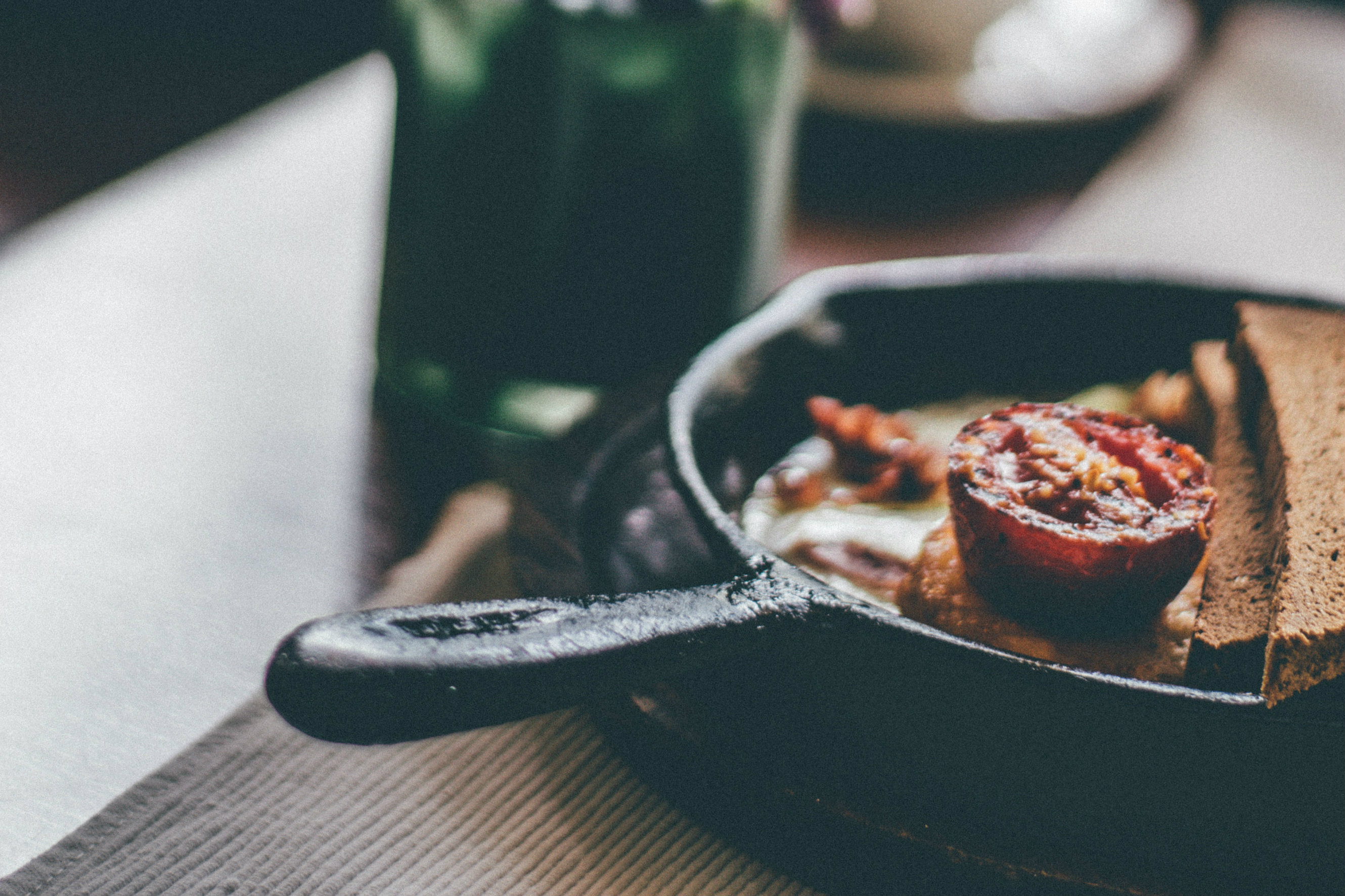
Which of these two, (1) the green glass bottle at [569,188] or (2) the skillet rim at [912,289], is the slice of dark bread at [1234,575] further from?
(1) the green glass bottle at [569,188]

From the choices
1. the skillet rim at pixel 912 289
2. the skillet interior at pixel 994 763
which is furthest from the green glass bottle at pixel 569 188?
the skillet interior at pixel 994 763

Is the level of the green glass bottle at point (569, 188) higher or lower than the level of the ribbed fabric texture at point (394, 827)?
higher

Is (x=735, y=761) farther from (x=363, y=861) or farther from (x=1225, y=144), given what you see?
(x=1225, y=144)

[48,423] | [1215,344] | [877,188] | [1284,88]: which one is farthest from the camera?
[1284,88]

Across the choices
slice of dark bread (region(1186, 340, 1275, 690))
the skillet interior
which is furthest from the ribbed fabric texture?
slice of dark bread (region(1186, 340, 1275, 690))

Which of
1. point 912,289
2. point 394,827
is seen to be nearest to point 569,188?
point 912,289

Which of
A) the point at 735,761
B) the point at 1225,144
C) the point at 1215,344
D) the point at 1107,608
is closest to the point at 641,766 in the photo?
the point at 735,761

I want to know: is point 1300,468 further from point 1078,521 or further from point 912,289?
point 912,289

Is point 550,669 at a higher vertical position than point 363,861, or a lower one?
higher
